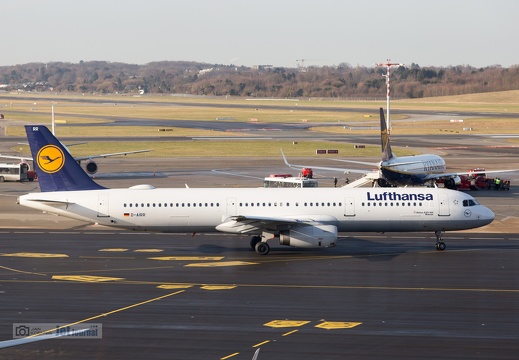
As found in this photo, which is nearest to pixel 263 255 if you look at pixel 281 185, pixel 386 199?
pixel 386 199

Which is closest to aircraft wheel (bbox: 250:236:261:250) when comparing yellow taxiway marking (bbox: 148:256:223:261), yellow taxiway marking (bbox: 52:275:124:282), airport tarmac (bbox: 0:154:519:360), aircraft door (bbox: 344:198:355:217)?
airport tarmac (bbox: 0:154:519:360)

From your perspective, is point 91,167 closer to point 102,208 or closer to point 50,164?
point 50,164

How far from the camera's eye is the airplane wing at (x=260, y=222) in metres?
50.4

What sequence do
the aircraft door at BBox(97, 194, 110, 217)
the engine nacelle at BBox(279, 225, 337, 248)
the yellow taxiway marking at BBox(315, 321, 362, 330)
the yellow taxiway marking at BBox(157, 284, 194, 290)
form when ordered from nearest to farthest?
the yellow taxiway marking at BBox(315, 321, 362, 330)
the yellow taxiway marking at BBox(157, 284, 194, 290)
the engine nacelle at BBox(279, 225, 337, 248)
the aircraft door at BBox(97, 194, 110, 217)

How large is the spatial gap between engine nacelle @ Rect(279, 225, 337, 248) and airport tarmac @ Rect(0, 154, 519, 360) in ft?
3.66

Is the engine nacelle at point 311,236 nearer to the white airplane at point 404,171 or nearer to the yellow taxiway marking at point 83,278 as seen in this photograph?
the yellow taxiway marking at point 83,278

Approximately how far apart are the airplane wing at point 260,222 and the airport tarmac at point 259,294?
1711 mm

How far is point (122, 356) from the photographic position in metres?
31.5

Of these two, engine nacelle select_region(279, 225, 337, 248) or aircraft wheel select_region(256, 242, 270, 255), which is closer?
engine nacelle select_region(279, 225, 337, 248)

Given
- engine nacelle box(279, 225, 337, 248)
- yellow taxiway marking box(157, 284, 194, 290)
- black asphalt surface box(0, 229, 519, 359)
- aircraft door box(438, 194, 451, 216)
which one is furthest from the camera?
aircraft door box(438, 194, 451, 216)

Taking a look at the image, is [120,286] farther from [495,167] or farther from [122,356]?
[495,167]

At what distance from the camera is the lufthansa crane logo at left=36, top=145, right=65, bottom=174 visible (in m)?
53.2

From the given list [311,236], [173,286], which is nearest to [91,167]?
[311,236]

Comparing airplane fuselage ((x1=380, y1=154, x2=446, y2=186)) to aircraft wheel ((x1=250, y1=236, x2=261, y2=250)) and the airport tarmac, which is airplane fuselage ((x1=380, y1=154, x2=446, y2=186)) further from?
aircraft wheel ((x1=250, y1=236, x2=261, y2=250))
